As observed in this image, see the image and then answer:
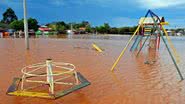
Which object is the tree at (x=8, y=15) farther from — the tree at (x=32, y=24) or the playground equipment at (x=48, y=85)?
the playground equipment at (x=48, y=85)

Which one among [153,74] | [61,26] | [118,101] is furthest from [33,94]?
[61,26]

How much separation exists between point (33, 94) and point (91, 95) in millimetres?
1296

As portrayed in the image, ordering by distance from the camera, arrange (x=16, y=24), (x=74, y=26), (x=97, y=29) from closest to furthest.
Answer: (x=16, y=24) → (x=97, y=29) → (x=74, y=26)

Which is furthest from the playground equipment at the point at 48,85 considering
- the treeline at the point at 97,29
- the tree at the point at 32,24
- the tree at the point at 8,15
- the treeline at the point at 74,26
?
the tree at the point at 8,15

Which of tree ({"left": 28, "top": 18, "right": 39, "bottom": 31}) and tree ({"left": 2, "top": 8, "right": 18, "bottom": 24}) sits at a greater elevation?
tree ({"left": 2, "top": 8, "right": 18, "bottom": 24})

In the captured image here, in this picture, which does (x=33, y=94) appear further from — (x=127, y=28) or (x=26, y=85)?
(x=127, y=28)

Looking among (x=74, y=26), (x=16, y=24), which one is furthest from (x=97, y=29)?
(x=16, y=24)

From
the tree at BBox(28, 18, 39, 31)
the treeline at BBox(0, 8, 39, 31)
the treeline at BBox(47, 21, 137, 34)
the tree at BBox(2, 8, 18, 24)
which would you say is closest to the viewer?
the treeline at BBox(0, 8, 39, 31)

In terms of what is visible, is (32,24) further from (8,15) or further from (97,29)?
(8,15)

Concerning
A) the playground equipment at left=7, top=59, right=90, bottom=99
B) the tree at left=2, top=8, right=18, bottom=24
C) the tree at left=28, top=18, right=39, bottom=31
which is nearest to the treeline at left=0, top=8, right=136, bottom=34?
the tree at left=28, top=18, right=39, bottom=31

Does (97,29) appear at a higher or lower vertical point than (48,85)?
higher

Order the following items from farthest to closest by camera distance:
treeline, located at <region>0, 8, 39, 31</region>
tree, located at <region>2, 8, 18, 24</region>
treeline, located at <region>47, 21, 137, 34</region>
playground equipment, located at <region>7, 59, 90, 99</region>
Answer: tree, located at <region>2, 8, 18, 24</region> < treeline, located at <region>47, 21, 137, 34</region> < treeline, located at <region>0, 8, 39, 31</region> < playground equipment, located at <region>7, 59, 90, 99</region>

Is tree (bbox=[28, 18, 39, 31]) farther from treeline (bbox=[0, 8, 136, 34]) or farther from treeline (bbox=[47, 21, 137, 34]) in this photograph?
treeline (bbox=[47, 21, 137, 34])

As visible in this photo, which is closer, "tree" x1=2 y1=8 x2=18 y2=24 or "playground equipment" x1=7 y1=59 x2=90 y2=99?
"playground equipment" x1=7 y1=59 x2=90 y2=99
